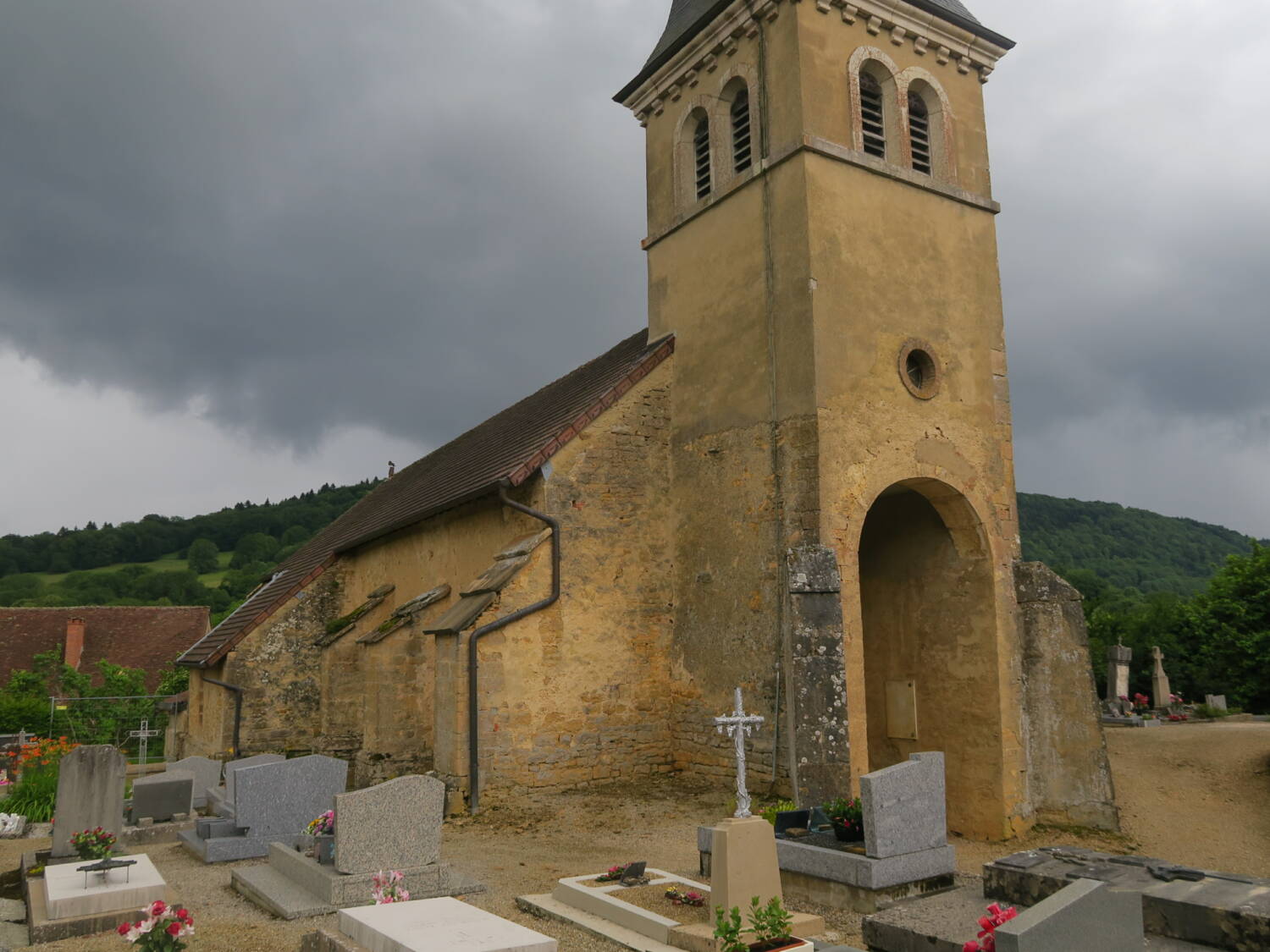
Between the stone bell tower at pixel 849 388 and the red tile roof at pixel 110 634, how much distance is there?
31.9m

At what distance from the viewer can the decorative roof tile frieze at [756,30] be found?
42.7ft

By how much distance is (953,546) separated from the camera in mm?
12859

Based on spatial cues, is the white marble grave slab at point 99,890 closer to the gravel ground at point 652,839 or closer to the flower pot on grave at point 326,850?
the gravel ground at point 652,839

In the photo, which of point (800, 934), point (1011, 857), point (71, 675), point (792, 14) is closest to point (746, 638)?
point (1011, 857)

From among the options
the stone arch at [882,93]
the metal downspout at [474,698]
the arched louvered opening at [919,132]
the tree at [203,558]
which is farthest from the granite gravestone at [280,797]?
the tree at [203,558]

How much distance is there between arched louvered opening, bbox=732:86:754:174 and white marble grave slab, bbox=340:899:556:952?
1084 centimetres

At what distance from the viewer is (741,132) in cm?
1371

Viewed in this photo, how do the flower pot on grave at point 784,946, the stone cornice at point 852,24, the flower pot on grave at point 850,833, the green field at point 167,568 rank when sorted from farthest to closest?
the green field at point 167,568 → the stone cornice at point 852,24 → the flower pot on grave at point 850,833 → the flower pot on grave at point 784,946

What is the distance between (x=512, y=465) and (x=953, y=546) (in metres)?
6.35

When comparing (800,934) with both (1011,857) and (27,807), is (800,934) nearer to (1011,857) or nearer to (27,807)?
(1011,857)

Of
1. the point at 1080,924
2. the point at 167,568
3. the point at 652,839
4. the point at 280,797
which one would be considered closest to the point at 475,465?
the point at 280,797

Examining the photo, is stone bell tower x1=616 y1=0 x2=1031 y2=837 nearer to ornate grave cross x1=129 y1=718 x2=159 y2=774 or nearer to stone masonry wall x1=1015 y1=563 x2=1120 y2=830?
stone masonry wall x1=1015 y1=563 x2=1120 y2=830

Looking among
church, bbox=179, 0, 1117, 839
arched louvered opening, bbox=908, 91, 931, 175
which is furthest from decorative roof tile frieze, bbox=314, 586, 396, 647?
arched louvered opening, bbox=908, 91, 931, 175

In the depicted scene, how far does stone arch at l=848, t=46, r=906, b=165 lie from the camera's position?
12.7 metres
